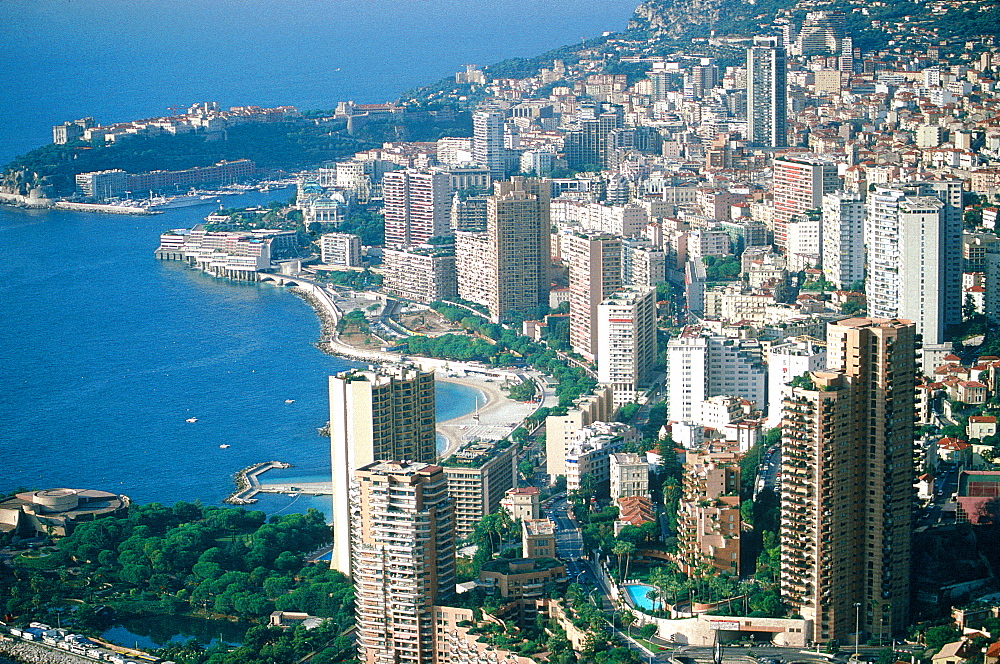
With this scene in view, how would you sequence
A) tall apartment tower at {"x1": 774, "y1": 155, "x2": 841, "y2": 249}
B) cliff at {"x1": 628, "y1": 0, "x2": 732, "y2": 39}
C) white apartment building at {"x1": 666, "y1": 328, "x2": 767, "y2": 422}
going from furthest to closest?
cliff at {"x1": 628, "y1": 0, "x2": 732, "y2": 39}, tall apartment tower at {"x1": 774, "y1": 155, "x2": 841, "y2": 249}, white apartment building at {"x1": 666, "y1": 328, "x2": 767, "y2": 422}

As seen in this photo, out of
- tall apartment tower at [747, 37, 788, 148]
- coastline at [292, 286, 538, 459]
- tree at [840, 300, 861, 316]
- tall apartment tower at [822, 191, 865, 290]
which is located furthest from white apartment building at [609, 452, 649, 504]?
tall apartment tower at [747, 37, 788, 148]

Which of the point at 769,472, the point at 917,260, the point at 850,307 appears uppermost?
the point at 917,260

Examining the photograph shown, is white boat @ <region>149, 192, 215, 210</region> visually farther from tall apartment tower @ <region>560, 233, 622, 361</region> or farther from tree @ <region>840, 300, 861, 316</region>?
tree @ <region>840, 300, 861, 316</region>

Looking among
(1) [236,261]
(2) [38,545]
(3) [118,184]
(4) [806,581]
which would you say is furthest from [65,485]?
(3) [118,184]

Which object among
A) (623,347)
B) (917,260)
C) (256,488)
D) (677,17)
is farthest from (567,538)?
(677,17)

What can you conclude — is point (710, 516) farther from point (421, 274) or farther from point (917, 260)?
point (421, 274)
